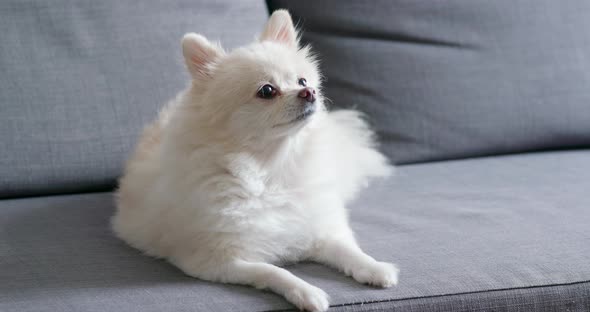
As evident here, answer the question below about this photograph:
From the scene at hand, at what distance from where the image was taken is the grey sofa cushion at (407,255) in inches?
52.4

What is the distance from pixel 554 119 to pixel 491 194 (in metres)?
0.50

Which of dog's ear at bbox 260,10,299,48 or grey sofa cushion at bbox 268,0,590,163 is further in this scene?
grey sofa cushion at bbox 268,0,590,163

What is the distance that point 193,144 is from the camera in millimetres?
1542

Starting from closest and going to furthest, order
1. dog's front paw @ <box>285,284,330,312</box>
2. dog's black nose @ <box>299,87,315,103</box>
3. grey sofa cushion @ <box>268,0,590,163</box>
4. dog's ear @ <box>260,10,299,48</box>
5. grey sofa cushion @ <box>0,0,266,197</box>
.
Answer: dog's front paw @ <box>285,284,330,312</box>, dog's black nose @ <box>299,87,315,103</box>, dog's ear @ <box>260,10,299,48</box>, grey sofa cushion @ <box>0,0,266,197</box>, grey sofa cushion @ <box>268,0,590,163</box>

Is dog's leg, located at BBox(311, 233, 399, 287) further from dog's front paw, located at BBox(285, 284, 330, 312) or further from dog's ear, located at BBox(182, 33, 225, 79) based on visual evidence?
dog's ear, located at BBox(182, 33, 225, 79)

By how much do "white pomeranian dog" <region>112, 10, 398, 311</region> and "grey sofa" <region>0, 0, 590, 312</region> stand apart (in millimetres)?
61

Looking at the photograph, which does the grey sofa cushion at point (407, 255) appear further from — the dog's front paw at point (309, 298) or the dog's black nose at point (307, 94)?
the dog's black nose at point (307, 94)

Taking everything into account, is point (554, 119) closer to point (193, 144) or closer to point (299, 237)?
point (299, 237)

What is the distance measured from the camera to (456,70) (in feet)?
7.29

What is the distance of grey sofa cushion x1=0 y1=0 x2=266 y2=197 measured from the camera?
1945 millimetres

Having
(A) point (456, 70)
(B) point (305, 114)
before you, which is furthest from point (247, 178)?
(A) point (456, 70)

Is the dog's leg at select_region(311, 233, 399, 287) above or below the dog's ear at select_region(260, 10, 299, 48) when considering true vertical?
below

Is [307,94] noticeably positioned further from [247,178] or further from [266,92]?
[247,178]

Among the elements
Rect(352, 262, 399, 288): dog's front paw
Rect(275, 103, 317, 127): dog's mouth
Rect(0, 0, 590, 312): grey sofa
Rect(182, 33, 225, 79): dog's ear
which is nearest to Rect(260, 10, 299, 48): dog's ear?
Rect(182, 33, 225, 79): dog's ear
